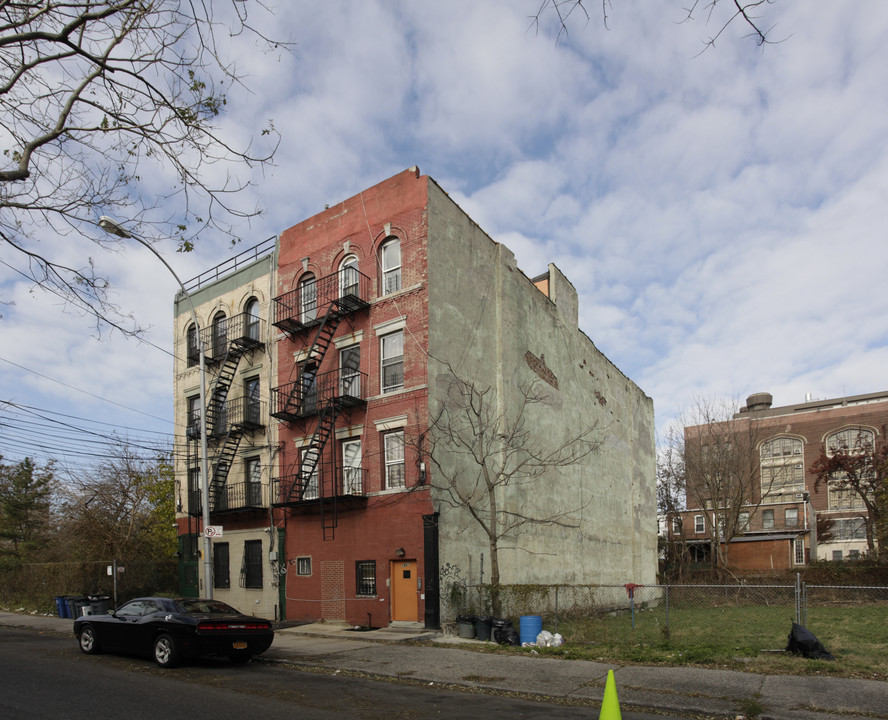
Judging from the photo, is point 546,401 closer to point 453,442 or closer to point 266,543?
point 453,442

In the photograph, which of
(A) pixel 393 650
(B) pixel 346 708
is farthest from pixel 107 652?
(B) pixel 346 708

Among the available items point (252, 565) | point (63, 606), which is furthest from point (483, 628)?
point (63, 606)

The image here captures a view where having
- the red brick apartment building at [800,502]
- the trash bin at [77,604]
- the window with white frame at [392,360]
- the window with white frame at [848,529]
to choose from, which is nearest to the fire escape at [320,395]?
the window with white frame at [392,360]

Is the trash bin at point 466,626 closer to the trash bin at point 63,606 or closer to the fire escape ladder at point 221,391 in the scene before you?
the fire escape ladder at point 221,391

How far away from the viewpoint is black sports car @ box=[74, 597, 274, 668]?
13.2 m

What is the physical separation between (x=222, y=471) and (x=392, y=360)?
29.6 ft

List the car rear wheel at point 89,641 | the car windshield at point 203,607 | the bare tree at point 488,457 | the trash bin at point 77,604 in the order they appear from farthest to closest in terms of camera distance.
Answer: the trash bin at point 77,604 < the bare tree at point 488,457 < the car rear wheel at point 89,641 < the car windshield at point 203,607

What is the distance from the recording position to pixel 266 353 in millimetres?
25969

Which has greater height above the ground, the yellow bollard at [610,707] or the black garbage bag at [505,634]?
the yellow bollard at [610,707]

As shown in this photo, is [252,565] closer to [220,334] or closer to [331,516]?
[331,516]

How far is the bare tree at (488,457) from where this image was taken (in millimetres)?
20672

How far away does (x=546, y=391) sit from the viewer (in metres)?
27.8

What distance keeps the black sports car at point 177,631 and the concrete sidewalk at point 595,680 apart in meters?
1.21

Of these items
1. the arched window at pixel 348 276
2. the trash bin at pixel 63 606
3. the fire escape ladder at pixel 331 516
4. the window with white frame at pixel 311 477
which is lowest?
the trash bin at pixel 63 606
